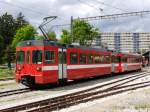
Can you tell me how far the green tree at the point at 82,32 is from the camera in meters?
61.0

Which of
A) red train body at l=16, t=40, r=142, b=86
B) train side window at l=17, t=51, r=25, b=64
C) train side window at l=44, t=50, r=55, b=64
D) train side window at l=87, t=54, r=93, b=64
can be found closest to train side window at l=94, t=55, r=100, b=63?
train side window at l=87, t=54, r=93, b=64

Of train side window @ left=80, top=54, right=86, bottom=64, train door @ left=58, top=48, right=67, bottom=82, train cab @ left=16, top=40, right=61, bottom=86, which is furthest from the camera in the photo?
train side window @ left=80, top=54, right=86, bottom=64

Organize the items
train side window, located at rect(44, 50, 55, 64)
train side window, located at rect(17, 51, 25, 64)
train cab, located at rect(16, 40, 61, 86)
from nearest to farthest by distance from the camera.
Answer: train cab, located at rect(16, 40, 61, 86) < train side window, located at rect(44, 50, 55, 64) < train side window, located at rect(17, 51, 25, 64)

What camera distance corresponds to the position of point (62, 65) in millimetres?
24578

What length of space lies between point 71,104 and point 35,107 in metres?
1.75

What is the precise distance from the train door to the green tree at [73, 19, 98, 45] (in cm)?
3519

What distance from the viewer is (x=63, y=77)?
24953mm

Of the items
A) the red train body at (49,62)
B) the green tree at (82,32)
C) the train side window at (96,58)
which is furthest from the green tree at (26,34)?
the red train body at (49,62)

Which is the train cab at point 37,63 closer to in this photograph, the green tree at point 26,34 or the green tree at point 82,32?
the green tree at point 82,32

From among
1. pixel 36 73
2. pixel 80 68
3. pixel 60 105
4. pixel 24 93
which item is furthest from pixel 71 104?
pixel 80 68

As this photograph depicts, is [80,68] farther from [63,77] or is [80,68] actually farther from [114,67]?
[114,67]

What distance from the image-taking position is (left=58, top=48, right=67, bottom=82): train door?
24172 mm

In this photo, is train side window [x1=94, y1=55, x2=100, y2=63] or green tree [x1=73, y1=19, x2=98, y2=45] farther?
green tree [x1=73, y1=19, x2=98, y2=45]

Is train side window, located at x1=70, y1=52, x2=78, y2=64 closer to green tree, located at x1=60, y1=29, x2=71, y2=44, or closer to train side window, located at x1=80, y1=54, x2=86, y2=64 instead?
train side window, located at x1=80, y1=54, x2=86, y2=64
